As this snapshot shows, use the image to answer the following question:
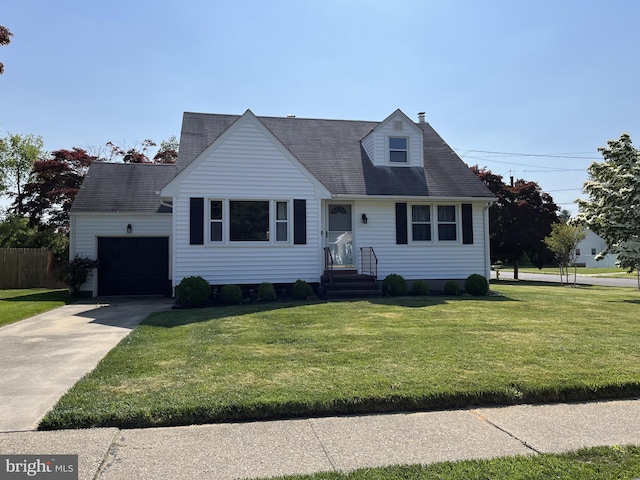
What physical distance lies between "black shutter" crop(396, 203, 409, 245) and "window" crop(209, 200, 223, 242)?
19.5 feet

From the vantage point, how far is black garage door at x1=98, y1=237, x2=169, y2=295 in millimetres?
16156

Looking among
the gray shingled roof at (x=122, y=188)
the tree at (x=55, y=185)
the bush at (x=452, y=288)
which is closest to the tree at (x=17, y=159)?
the tree at (x=55, y=185)

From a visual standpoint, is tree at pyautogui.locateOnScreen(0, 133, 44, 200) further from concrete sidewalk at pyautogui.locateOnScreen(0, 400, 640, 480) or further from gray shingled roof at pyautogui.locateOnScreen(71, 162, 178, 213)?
concrete sidewalk at pyautogui.locateOnScreen(0, 400, 640, 480)

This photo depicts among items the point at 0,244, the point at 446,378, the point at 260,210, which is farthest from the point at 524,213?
the point at 0,244

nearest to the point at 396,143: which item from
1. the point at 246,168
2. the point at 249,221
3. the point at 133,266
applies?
the point at 246,168

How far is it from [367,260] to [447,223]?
10.7 feet

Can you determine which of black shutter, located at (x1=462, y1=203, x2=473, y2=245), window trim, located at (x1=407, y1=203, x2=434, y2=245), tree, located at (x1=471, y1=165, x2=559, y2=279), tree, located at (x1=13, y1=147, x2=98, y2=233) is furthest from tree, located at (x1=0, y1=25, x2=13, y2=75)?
tree, located at (x1=471, y1=165, x2=559, y2=279)

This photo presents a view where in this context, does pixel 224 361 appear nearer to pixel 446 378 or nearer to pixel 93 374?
pixel 93 374

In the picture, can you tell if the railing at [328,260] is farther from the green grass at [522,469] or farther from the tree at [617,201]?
the green grass at [522,469]

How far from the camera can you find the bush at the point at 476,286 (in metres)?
14.6

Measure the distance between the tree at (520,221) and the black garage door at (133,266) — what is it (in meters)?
20.2

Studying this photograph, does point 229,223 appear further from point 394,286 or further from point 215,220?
point 394,286

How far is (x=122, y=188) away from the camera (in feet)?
57.3

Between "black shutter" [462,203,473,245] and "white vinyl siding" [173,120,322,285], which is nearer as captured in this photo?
"white vinyl siding" [173,120,322,285]
